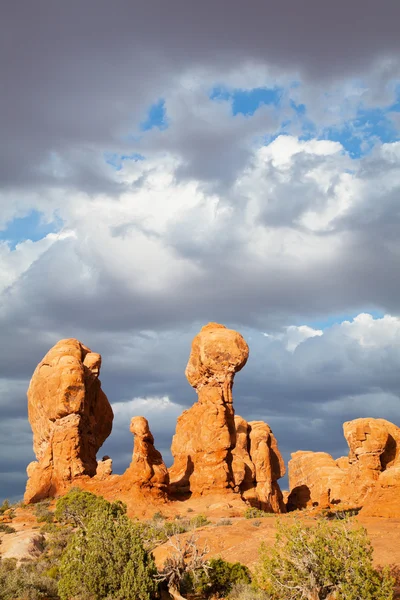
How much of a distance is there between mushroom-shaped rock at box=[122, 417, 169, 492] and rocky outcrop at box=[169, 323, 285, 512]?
3613 millimetres

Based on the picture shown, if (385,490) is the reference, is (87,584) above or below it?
below

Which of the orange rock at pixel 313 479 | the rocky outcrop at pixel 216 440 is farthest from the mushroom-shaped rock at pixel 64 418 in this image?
the orange rock at pixel 313 479

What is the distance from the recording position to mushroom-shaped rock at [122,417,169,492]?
48156 millimetres

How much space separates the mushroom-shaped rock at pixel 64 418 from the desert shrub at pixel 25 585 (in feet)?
80.9

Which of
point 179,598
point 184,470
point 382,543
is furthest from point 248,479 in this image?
point 179,598

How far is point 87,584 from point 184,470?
113 ft

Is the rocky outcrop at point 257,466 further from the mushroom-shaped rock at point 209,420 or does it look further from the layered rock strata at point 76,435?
the layered rock strata at point 76,435

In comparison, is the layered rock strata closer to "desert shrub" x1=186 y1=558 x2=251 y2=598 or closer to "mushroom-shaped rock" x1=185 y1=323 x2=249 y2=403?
"mushroom-shaped rock" x1=185 y1=323 x2=249 y2=403

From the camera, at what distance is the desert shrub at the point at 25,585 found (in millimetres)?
22766

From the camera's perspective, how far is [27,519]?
146 ft

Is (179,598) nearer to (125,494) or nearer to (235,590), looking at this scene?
(235,590)

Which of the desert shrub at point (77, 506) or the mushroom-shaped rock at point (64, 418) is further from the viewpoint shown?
the mushroom-shaped rock at point (64, 418)

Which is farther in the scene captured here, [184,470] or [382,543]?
[184,470]

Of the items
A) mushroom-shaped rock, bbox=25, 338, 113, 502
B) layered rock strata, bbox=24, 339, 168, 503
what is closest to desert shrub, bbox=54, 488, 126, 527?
layered rock strata, bbox=24, 339, 168, 503
